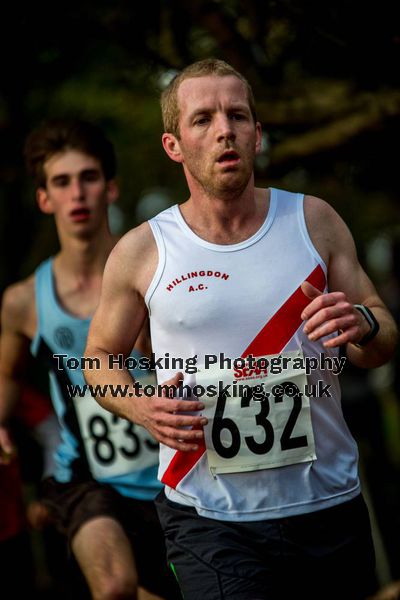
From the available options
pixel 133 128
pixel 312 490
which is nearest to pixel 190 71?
pixel 312 490

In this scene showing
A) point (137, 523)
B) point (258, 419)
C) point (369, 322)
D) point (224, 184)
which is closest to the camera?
point (369, 322)

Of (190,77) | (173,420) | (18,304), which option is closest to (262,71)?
(18,304)

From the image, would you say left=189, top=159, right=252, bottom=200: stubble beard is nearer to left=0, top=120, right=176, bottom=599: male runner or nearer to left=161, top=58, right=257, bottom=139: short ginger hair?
left=161, top=58, right=257, bottom=139: short ginger hair

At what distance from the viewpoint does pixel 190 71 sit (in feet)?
13.1

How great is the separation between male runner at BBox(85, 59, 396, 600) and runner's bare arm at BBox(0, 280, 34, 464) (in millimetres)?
1861

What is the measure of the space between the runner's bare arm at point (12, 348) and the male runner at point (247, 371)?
1.86 m

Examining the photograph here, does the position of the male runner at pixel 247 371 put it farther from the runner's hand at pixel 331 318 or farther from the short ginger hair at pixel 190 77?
the runner's hand at pixel 331 318

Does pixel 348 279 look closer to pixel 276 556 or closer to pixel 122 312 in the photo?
pixel 122 312

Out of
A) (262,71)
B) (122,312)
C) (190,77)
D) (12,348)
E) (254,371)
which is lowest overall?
(254,371)

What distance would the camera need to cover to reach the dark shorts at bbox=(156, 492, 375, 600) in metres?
3.71

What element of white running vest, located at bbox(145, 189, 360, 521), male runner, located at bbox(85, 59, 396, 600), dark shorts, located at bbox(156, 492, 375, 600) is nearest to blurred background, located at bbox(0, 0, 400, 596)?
male runner, located at bbox(85, 59, 396, 600)

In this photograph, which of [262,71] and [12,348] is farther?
[262,71]

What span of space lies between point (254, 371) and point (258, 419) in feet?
0.56

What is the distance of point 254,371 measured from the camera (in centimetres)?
373
